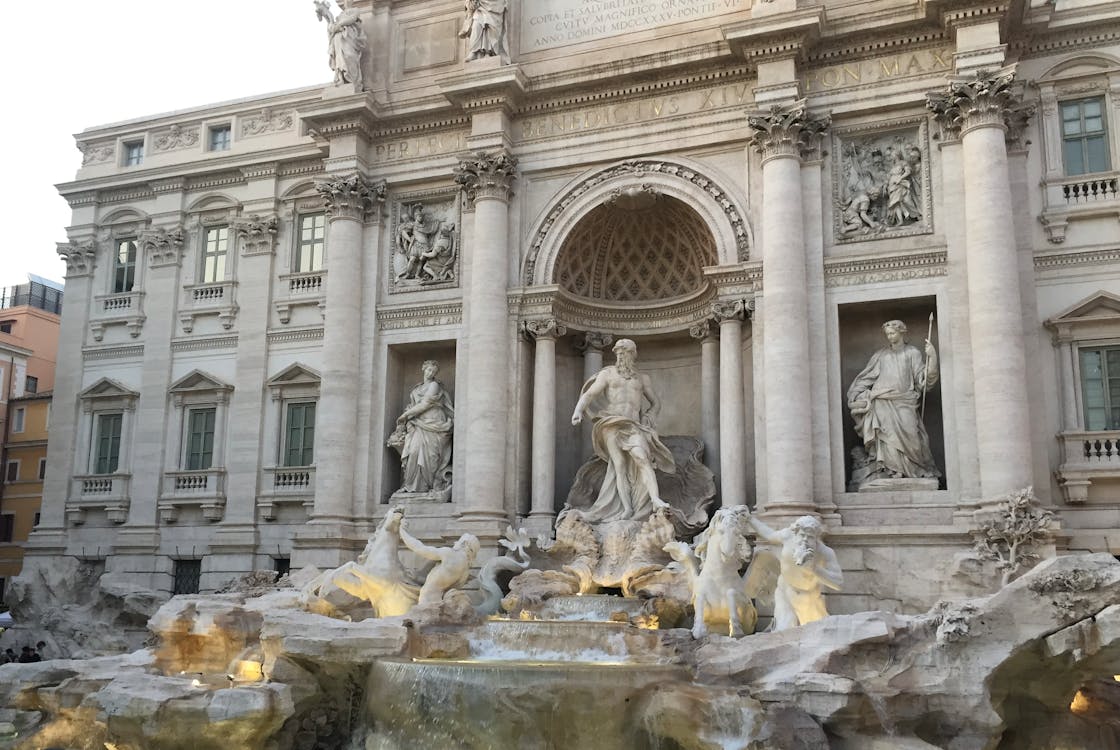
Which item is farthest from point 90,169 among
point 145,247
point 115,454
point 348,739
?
point 348,739

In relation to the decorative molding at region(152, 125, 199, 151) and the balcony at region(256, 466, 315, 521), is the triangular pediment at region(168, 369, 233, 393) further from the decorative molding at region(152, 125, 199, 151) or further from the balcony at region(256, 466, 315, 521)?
the decorative molding at region(152, 125, 199, 151)

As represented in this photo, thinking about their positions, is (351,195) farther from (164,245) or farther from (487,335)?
(164,245)

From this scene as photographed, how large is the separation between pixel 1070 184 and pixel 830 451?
6.32m

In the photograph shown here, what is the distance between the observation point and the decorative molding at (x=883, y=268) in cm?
1844

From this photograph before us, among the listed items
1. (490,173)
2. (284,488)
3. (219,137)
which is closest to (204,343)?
(284,488)

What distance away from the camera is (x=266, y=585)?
847 inches

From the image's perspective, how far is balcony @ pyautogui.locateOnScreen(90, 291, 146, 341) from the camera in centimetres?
2597

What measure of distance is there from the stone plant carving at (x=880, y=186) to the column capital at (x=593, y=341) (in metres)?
5.42

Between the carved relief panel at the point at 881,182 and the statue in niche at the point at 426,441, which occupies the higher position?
the carved relief panel at the point at 881,182

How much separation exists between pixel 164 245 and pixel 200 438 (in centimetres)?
497

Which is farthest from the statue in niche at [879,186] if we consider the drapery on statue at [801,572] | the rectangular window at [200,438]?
the rectangular window at [200,438]

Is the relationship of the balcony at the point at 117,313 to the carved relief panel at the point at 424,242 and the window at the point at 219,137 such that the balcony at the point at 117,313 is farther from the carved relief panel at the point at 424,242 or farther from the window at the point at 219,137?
the carved relief panel at the point at 424,242

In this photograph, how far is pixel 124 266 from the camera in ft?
87.4

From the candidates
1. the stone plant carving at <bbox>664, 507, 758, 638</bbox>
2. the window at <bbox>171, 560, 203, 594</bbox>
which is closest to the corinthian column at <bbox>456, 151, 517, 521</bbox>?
the stone plant carving at <bbox>664, 507, 758, 638</bbox>
